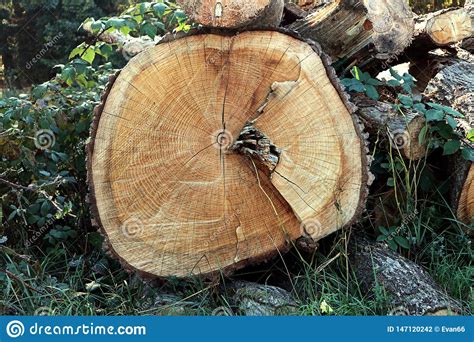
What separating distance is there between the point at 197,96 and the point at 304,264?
80cm

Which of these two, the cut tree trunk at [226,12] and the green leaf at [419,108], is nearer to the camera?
the cut tree trunk at [226,12]

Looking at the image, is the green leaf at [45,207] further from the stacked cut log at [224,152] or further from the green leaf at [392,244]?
the green leaf at [392,244]

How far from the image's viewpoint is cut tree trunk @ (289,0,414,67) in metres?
3.30

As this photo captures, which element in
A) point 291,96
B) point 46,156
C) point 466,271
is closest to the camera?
point 291,96

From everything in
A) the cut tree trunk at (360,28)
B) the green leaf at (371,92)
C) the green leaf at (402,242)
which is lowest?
the green leaf at (402,242)

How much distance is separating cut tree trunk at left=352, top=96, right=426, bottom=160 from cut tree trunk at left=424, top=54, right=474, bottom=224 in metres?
0.20

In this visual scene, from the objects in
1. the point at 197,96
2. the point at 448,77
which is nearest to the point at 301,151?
the point at 197,96

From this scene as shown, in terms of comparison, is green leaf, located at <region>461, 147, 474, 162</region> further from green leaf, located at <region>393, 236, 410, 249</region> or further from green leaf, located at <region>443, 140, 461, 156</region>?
green leaf, located at <region>393, 236, 410, 249</region>

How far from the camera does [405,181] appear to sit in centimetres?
338

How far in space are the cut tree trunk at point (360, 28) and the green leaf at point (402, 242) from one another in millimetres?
834

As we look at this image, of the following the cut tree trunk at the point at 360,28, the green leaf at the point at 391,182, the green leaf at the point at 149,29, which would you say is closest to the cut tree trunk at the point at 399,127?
the green leaf at the point at 391,182

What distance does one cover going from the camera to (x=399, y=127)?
10.9 ft

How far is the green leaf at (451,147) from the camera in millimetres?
3322

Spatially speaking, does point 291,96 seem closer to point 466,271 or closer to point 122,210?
point 122,210
